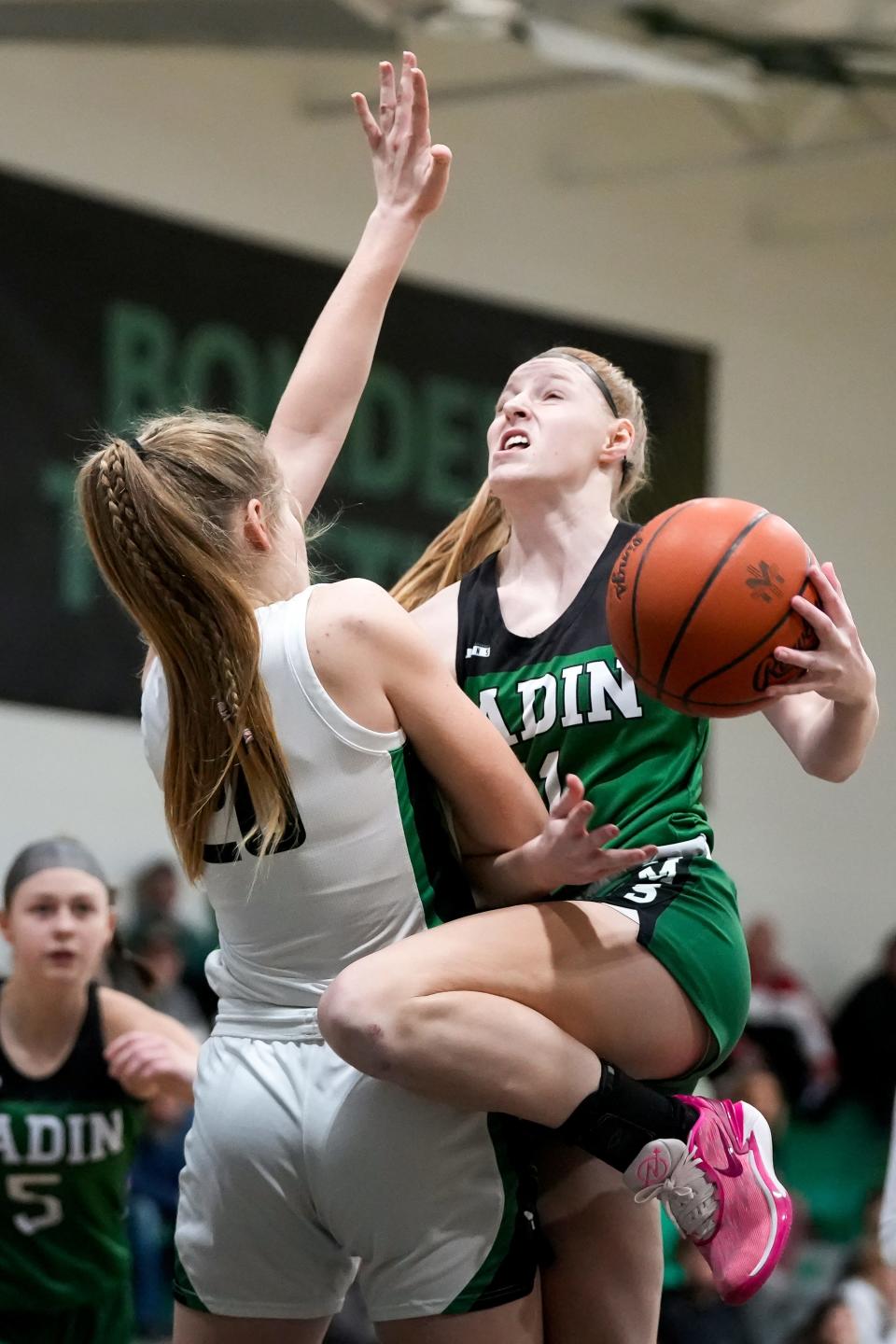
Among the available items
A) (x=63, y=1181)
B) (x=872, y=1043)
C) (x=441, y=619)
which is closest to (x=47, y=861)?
(x=63, y=1181)

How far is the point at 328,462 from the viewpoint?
3.60m

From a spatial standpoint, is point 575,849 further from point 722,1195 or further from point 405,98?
point 405,98

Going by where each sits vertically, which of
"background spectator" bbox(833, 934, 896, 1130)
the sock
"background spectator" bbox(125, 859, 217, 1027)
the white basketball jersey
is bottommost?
"background spectator" bbox(833, 934, 896, 1130)

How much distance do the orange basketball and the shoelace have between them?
737mm

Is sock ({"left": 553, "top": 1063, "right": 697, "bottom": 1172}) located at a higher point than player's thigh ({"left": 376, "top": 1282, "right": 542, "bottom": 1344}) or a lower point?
higher

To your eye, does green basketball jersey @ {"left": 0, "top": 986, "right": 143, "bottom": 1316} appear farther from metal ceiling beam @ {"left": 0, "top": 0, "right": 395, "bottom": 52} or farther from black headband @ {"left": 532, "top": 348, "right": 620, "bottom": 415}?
metal ceiling beam @ {"left": 0, "top": 0, "right": 395, "bottom": 52}

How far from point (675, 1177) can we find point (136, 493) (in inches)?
54.5

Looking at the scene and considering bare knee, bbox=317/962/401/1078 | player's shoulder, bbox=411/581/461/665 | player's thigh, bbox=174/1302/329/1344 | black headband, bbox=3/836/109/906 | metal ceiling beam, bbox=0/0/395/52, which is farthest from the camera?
metal ceiling beam, bbox=0/0/395/52

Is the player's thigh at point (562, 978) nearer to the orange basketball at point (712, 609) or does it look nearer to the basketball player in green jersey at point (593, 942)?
the basketball player in green jersey at point (593, 942)

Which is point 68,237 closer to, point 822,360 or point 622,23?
point 622,23

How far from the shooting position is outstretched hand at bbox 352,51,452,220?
372 cm

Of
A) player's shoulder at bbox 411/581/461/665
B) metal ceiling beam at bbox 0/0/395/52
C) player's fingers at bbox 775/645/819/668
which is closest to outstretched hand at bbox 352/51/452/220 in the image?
player's shoulder at bbox 411/581/461/665

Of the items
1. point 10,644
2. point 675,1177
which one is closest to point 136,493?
point 675,1177

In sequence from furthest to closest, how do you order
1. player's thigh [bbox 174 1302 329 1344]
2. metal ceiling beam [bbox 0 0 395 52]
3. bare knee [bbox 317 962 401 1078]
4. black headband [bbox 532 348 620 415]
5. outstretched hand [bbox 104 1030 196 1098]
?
metal ceiling beam [bbox 0 0 395 52] → outstretched hand [bbox 104 1030 196 1098] → black headband [bbox 532 348 620 415] → player's thigh [bbox 174 1302 329 1344] → bare knee [bbox 317 962 401 1078]
